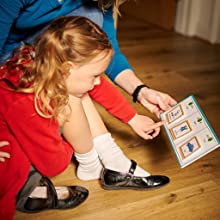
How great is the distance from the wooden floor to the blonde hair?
1.01 feet

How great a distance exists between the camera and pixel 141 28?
3076 millimetres

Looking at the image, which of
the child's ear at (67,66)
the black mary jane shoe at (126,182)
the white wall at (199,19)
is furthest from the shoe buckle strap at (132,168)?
the white wall at (199,19)

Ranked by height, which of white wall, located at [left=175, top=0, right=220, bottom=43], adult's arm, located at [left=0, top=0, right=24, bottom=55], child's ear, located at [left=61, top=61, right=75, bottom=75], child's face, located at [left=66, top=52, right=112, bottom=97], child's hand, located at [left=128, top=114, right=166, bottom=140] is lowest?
white wall, located at [left=175, top=0, right=220, bottom=43]

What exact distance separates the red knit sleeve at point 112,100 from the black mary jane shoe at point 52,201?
26 centimetres

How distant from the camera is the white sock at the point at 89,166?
107 centimetres

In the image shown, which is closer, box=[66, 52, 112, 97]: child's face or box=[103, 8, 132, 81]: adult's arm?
box=[66, 52, 112, 97]: child's face

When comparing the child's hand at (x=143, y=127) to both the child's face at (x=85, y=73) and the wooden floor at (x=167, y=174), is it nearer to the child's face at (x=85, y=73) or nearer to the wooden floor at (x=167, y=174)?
the wooden floor at (x=167, y=174)

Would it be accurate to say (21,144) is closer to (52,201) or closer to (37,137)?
(37,137)

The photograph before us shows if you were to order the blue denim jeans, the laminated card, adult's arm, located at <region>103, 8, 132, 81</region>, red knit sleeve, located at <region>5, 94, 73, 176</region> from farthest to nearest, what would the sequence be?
1. adult's arm, located at <region>103, 8, 132, 81</region>
2. the blue denim jeans
3. the laminated card
4. red knit sleeve, located at <region>5, 94, 73, 176</region>

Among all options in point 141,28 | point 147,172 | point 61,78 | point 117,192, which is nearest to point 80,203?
point 117,192

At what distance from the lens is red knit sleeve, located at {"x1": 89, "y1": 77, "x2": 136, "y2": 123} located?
112 centimetres

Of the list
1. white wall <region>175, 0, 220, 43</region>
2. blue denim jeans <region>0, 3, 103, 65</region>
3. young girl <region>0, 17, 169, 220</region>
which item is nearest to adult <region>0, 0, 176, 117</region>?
blue denim jeans <region>0, 3, 103, 65</region>

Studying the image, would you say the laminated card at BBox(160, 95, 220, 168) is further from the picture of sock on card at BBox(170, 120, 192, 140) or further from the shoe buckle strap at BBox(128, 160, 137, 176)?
the shoe buckle strap at BBox(128, 160, 137, 176)

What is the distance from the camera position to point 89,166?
1.09 m
